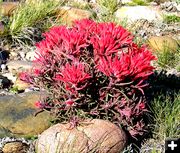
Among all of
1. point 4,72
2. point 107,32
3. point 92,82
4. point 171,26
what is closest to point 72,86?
point 92,82

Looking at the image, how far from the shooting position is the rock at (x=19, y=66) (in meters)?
7.05

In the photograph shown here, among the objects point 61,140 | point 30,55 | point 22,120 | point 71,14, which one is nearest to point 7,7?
point 71,14

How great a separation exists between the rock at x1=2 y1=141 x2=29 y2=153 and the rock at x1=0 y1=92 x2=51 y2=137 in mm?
169

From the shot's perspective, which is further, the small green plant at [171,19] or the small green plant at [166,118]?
the small green plant at [171,19]

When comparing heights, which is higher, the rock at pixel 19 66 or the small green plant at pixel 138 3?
the small green plant at pixel 138 3

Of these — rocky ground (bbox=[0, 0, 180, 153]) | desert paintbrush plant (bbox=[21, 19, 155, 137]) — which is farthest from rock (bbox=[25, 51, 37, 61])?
desert paintbrush plant (bbox=[21, 19, 155, 137])

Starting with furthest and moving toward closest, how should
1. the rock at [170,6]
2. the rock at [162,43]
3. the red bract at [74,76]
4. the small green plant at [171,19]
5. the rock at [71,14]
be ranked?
the rock at [170,6]
the small green plant at [171,19]
the rock at [71,14]
the rock at [162,43]
the red bract at [74,76]

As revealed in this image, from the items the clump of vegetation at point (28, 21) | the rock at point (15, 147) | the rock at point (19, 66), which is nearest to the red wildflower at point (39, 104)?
the rock at point (15, 147)

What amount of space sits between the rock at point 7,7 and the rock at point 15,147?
392cm

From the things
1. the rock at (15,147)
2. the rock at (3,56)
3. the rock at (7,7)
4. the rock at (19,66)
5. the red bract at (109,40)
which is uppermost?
the red bract at (109,40)

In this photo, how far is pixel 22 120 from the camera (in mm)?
5160

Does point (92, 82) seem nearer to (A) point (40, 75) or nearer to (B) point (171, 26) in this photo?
(A) point (40, 75)

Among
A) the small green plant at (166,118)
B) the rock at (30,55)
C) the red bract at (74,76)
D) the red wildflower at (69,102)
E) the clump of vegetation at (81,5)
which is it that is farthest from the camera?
the clump of vegetation at (81,5)

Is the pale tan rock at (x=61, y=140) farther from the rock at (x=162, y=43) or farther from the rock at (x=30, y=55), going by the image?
the rock at (x=162, y=43)
